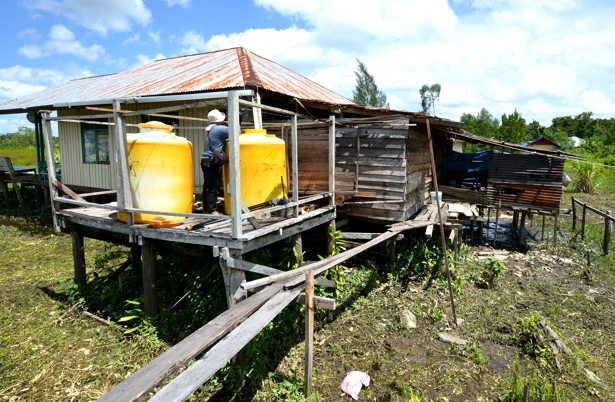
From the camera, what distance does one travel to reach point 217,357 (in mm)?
2850

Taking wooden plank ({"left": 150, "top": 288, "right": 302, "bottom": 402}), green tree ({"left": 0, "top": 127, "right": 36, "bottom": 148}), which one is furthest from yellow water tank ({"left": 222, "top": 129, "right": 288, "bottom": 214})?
green tree ({"left": 0, "top": 127, "right": 36, "bottom": 148})

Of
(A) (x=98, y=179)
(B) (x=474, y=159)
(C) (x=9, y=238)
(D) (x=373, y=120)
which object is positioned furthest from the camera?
(B) (x=474, y=159)

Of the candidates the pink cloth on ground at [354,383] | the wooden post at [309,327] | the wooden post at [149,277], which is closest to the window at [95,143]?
the wooden post at [149,277]

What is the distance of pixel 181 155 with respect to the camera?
5.17 metres

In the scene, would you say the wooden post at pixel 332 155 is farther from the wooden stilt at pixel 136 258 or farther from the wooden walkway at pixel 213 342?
the wooden stilt at pixel 136 258

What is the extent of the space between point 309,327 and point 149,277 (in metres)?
2.74

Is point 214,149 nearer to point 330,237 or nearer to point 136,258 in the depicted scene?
point 330,237

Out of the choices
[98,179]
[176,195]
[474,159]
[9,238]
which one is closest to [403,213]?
[176,195]

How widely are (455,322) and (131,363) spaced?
508 centimetres

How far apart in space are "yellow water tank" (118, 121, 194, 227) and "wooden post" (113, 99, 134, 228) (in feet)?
0.23

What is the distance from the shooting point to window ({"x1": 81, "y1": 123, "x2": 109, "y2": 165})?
37.3 feet

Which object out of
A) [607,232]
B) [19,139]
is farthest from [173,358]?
[19,139]

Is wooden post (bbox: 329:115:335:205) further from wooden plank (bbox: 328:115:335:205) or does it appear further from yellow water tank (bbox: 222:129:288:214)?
yellow water tank (bbox: 222:129:288:214)

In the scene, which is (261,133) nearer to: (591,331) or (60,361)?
(60,361)
